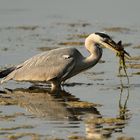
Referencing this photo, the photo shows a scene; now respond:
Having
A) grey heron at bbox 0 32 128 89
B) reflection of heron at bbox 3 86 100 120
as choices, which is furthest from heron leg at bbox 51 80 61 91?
reflection of heron at bbox 3 86 100 120

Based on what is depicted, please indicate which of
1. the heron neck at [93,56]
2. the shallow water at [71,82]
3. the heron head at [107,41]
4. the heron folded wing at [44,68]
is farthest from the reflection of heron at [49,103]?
the heron head at [107,41]

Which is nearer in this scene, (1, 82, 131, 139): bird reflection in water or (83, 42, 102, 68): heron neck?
(1, 82, 131, 139): bird reflection in water

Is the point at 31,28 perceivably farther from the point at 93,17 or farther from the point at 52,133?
the point at 52,133

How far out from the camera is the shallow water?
35.4 feet

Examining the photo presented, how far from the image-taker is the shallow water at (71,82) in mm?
10797

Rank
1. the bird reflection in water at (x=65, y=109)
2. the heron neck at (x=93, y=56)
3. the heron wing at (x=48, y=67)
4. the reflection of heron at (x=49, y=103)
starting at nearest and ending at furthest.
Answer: the bird reflection in water at (x=65, y=109), the reflection of heron at (x=49, y=103), the heron wing at (x=48, y=67), the heron neck at (x=93, y=56)

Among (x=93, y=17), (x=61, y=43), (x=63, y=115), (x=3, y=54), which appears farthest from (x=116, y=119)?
(x=93, y=17)

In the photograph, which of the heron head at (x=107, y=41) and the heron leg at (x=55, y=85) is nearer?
the heron leg at (x=55, y=85)

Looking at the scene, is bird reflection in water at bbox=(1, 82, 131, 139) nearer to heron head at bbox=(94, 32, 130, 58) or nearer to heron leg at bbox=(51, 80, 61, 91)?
heron leg at bbox=(51, 80, 61, 91)

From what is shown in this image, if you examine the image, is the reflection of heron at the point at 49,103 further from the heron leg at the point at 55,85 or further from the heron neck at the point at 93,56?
the heron neck at the point at 93,56

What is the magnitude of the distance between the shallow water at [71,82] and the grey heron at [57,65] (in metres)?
0.21

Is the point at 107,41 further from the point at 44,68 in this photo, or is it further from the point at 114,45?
the point at 44,68

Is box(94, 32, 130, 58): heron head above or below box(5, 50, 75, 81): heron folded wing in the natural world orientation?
above

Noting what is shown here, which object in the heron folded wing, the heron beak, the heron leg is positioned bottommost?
the heron leg
